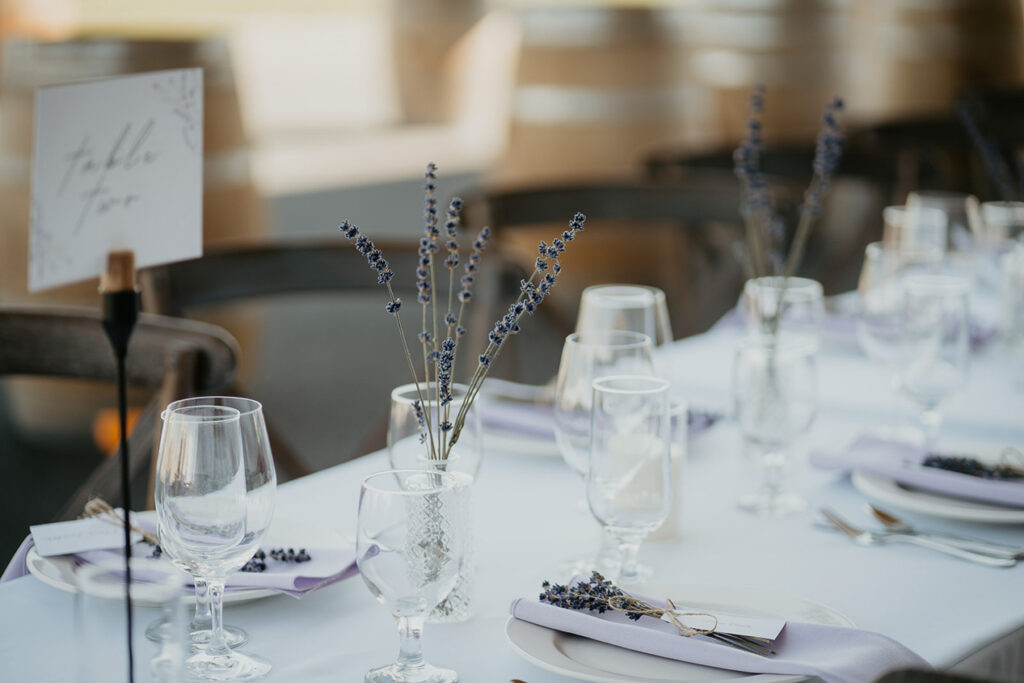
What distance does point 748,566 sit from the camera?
1178 mm

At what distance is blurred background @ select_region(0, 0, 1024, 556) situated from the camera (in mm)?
3166

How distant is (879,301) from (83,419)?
7.51ft

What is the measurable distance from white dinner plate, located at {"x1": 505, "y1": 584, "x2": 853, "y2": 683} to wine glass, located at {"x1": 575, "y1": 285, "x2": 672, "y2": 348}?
484 millimetres

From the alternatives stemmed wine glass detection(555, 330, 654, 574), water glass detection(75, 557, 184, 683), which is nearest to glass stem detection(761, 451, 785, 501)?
stemmed wine glass detection(555, 330, 654, 574)

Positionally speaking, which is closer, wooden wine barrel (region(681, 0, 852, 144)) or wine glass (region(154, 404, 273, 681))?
wine glass (region(154, 404, 273, 681))

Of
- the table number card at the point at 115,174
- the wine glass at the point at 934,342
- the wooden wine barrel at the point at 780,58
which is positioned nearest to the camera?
the table number card at the point at 115,174

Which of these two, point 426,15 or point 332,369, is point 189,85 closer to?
point 332,369

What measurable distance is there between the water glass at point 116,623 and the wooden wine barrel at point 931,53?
5242 mm

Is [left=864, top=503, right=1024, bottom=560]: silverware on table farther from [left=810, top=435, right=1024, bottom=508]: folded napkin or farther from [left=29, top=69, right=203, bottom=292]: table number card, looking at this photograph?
[left=29, top=69, right=203, bottom=292]: table number card

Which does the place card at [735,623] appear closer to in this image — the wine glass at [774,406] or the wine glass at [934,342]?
the wine glass at [774,406]

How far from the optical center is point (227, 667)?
3.10 ft

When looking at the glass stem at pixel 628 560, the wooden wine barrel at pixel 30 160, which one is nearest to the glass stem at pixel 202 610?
the glass stem at pixel 628 560

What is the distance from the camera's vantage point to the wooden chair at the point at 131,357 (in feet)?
5.29

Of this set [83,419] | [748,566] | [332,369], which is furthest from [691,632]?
[332,369]
